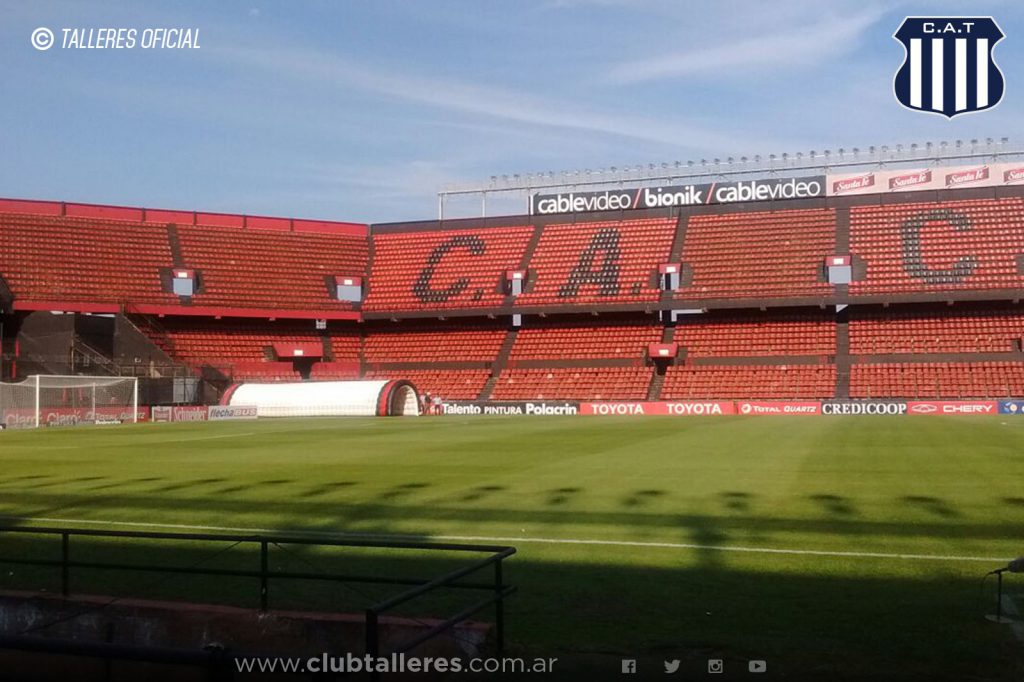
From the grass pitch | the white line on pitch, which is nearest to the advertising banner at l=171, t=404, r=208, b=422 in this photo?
the grass pitch

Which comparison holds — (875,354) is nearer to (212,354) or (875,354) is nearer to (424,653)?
(212,354)

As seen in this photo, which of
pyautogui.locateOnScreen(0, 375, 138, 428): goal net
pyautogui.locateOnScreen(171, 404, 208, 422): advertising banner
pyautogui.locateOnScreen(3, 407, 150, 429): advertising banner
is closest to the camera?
pyautogui.locateOnScreen(0, 375, 138, 428): goal net

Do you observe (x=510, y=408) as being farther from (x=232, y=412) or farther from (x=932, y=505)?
(x=932, y=505)

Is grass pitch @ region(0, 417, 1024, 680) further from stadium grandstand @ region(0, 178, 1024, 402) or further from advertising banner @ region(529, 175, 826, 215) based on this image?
advertising banner @ region(529, 175, 826, 215)

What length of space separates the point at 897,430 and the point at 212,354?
1802 inches

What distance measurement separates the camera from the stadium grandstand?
187 ft

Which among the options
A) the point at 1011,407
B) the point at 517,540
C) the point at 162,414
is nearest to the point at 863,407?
the point at 1011,407

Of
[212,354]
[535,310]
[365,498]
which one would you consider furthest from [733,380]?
[365,498]

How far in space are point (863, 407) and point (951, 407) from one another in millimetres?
4336

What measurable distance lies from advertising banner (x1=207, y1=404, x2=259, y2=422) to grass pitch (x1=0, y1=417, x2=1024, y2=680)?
65.5 feet

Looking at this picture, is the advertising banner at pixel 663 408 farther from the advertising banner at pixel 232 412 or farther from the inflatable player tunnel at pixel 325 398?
the advertising banner at pixel 232 412

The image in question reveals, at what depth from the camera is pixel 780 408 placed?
52.4 metres

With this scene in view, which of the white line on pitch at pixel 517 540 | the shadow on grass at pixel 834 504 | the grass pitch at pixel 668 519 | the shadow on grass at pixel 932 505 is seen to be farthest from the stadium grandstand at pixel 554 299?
the shadow on grass at pixel 834 504

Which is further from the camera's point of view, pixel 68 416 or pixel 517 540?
pixel 68 416
